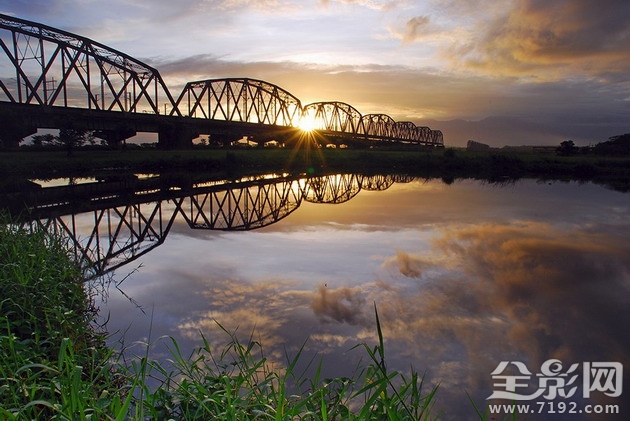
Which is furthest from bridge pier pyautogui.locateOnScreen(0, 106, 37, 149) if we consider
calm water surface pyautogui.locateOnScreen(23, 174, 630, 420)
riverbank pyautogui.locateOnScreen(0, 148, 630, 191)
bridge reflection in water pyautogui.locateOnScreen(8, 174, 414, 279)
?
calm water surface pyautogui.locateOnScreen(23, 174, 630, 420)

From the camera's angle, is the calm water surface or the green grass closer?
the green grass

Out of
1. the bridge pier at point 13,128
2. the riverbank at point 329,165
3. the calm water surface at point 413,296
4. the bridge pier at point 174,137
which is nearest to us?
the calm water surface at point 413,296

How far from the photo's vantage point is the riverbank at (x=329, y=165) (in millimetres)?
31750

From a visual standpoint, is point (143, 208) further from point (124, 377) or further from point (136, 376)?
point (136, 376)

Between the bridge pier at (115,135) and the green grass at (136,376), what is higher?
the bridge pier at (115,135)

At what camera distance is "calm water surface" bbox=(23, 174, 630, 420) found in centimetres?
533

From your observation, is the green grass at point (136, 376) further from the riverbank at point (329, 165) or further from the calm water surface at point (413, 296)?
the riverbank at point (329, 165)

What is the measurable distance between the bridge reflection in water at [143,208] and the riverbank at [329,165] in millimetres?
6880

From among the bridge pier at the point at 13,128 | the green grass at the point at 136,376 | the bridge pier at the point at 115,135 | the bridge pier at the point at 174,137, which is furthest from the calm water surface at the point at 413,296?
the bridge pier at the point at 174,137

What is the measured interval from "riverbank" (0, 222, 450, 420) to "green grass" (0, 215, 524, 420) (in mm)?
13

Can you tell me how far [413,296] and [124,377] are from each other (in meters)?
5.30

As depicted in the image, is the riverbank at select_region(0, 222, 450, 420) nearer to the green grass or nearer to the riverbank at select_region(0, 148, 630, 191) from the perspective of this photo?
the green grass

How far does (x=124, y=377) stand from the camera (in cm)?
353

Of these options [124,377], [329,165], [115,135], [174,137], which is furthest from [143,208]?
[174,137]
